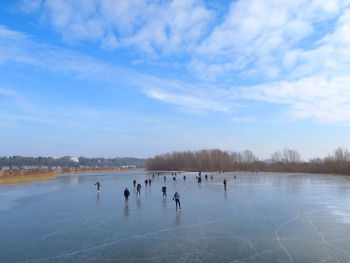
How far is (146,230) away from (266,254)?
4248 millimetres

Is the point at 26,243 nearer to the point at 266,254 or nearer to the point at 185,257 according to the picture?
the point at 185,257

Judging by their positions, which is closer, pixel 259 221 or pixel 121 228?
pixel 121 228

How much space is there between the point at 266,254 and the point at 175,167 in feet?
412

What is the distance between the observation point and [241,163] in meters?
108

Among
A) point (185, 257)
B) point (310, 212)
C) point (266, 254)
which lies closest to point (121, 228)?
point (185, 257)

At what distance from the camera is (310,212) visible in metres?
12.9

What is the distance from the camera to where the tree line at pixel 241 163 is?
2873 inches

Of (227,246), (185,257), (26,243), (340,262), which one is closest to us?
(340,262)

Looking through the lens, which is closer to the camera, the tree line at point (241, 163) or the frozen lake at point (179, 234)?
the frozen lake at point (179, 234)

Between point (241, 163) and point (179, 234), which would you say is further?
point (241, 163)

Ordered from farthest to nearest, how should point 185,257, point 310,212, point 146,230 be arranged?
point 310,212 < point 146,230 < point 185,257

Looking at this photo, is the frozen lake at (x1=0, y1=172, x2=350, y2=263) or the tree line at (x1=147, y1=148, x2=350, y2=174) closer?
the frozen lake at (x1=0, y1=172, x2=350, y2=263)

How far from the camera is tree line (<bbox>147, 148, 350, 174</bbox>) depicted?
239 feet

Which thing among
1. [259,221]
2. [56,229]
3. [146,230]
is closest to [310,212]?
[259,221]
